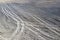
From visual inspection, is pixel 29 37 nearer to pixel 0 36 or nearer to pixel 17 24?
pixel 0 36

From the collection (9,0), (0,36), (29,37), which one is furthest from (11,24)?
(9,0)

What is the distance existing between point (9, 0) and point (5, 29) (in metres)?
8.14

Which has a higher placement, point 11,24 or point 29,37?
point 11,24

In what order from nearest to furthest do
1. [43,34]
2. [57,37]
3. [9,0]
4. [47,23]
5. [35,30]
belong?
[57,37], [43,34], [35,30], [47,23], [9,0]

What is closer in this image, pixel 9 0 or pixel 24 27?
pixel 24 27

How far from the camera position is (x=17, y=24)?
721cm

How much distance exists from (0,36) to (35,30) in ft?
4.35

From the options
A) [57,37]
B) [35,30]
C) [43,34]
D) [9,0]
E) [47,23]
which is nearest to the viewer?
[57,37]

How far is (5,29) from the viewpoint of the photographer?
6.79m

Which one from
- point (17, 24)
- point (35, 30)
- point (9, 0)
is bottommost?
point (35, 30)

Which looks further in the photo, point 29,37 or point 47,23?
point 47,23

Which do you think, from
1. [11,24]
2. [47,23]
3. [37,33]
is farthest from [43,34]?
[11,24]

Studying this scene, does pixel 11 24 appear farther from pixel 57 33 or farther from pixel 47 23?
pixel 57 33

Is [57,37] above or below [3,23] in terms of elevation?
below
